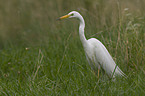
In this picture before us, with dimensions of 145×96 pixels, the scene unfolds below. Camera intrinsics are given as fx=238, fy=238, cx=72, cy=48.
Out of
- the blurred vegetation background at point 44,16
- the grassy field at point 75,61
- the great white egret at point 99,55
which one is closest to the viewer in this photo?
Result: the grassy field at point 75,61

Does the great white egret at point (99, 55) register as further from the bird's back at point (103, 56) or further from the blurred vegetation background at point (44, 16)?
the blurred vegetation background at point (44, 16)

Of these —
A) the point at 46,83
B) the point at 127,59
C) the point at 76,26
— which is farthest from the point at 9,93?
the point at 76,26

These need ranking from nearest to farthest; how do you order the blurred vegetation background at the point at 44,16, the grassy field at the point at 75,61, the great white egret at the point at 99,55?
the grassy field at the point at 75,61
the great white egret at the point at 99,55
the blurred vegetation background at the point at 44,16

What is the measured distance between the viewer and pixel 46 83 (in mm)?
2754

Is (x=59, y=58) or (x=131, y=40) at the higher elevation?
(x=131, y=40)

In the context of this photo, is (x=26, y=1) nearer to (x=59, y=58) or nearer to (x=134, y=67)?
(x=59, y=58)

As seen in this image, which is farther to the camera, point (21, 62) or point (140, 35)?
point (21, 62)

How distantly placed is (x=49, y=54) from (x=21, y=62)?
0.48 metres

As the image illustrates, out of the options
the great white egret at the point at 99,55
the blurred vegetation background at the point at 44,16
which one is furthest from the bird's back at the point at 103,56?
the blurred vegetation background at the point at 44,16

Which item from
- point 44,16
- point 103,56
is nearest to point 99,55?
point 103,56

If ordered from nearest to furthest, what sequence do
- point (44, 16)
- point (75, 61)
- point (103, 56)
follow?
point (103, 56)
point (75, 61)
point (44, 16)

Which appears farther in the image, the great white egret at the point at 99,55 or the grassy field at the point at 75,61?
the great white egret at the point at 99,55

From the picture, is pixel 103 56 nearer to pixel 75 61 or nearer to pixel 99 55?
pixel 99 55

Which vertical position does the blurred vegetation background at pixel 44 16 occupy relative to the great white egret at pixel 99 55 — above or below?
above
